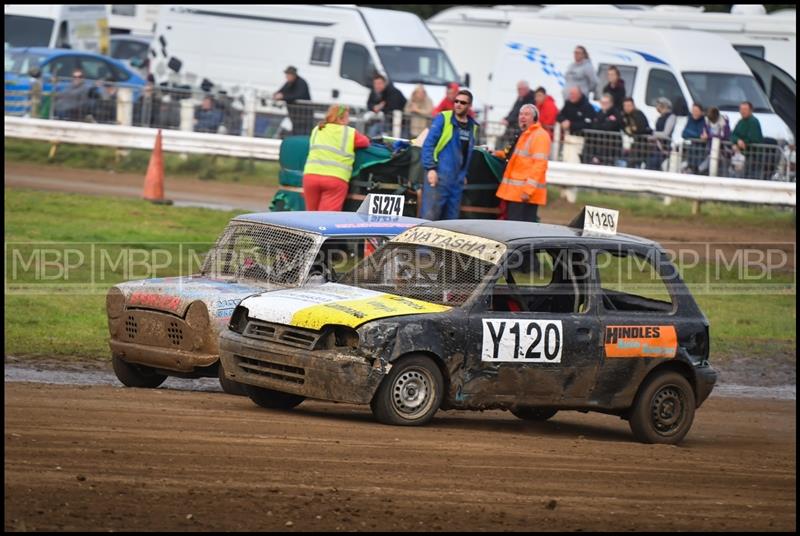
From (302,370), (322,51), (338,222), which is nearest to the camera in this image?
(302,370)

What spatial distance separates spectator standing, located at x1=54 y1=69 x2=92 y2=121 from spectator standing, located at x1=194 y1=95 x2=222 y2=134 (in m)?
2.10

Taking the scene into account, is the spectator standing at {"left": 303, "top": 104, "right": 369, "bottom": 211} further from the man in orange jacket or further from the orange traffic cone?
the orange traffic cone

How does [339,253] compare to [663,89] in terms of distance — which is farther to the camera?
[663,89]

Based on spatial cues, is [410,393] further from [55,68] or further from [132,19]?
[132,19]

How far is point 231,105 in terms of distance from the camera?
2642 cm

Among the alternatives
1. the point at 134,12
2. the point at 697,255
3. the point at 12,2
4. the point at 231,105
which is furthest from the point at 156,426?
the point at 134,12

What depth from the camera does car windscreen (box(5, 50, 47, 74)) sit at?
30.6 metres

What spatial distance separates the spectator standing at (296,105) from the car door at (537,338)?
15.4 metres

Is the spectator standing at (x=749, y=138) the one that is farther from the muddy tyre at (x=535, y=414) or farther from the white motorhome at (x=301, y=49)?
the muddy tyre at (x=535, y=414)

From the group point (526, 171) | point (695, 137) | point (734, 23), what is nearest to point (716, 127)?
point (695, 137)

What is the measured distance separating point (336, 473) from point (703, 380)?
3841 mm

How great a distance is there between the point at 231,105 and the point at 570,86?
599 cm

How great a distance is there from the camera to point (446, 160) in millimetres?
15617

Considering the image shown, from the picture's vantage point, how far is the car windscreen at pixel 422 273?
32.7ft
